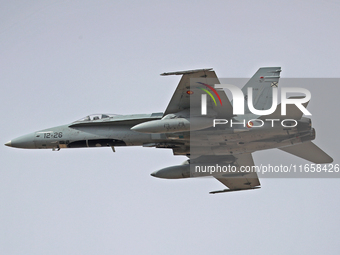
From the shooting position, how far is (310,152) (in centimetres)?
2264

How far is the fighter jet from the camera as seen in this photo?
20031mm

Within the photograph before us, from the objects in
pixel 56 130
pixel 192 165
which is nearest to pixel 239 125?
pixel 192 165

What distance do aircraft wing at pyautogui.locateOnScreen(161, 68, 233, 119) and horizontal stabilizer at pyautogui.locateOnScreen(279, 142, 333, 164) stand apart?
4.14 metres

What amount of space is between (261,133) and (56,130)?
9707mm

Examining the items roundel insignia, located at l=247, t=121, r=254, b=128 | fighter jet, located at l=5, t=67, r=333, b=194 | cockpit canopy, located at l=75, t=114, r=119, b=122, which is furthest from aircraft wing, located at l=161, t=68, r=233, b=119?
cockpit canopy, located at l=75, t=114, r=119, b=122

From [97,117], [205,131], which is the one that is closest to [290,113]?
[205,131]

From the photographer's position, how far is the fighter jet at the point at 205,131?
65.7 ft

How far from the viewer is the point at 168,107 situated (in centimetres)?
2086

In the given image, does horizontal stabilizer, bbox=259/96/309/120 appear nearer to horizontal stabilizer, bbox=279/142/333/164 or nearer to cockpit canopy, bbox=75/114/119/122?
horizontal stabilizer, bbox=279/142/333/164

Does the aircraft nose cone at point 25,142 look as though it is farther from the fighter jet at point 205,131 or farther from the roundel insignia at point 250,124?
the roundel insignia at point 250,124

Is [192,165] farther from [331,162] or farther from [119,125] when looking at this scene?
[331,162]

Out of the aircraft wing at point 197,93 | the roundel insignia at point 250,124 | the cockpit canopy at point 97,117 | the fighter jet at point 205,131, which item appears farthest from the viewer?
the cockpit canopy at point 97,117

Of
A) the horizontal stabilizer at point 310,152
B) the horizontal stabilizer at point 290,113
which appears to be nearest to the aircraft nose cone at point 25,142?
the horizontal stabilizer at point 290,113

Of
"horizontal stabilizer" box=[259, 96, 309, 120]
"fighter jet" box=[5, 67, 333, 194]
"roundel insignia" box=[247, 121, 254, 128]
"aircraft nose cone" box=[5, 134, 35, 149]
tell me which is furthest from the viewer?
"aircraft nose cone" box=[5, 134, 35, 149]
